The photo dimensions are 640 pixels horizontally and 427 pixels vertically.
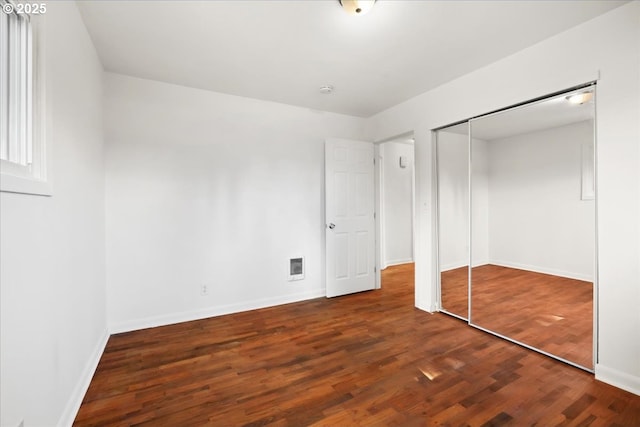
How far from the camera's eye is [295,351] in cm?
250

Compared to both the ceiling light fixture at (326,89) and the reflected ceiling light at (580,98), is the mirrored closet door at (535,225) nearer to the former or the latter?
the reflected ceiling light at (580,98)

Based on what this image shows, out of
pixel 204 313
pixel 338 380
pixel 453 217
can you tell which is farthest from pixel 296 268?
pixel 453 217

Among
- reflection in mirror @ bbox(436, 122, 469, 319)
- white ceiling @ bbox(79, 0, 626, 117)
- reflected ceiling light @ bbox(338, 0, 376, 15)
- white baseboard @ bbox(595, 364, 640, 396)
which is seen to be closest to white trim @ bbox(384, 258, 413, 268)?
reflection in mirror @ bbox(436, 122, 469, 319)

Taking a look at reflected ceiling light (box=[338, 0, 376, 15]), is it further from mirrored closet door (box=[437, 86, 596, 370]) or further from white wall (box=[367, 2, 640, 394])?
mirrored closet door (box=[437, 86, 596, 370])

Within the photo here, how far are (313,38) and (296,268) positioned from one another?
2.69 m

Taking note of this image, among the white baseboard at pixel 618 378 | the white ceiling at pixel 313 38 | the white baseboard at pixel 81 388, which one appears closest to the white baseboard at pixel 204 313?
the white baseboard at pixel 81 388

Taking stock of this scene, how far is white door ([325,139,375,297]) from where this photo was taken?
3.97 metres

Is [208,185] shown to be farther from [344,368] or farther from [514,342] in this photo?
[514,342]

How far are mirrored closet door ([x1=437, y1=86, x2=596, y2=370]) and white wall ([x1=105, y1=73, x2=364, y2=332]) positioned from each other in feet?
6.10

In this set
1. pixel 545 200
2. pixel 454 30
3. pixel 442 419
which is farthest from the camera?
pixel 545 200

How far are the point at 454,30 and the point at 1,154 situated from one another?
9.37ft

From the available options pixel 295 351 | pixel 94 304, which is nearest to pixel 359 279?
pixel 295 351

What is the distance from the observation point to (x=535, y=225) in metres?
2.82

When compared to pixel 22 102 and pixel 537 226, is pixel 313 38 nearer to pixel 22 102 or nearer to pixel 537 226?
pixel 22 102
